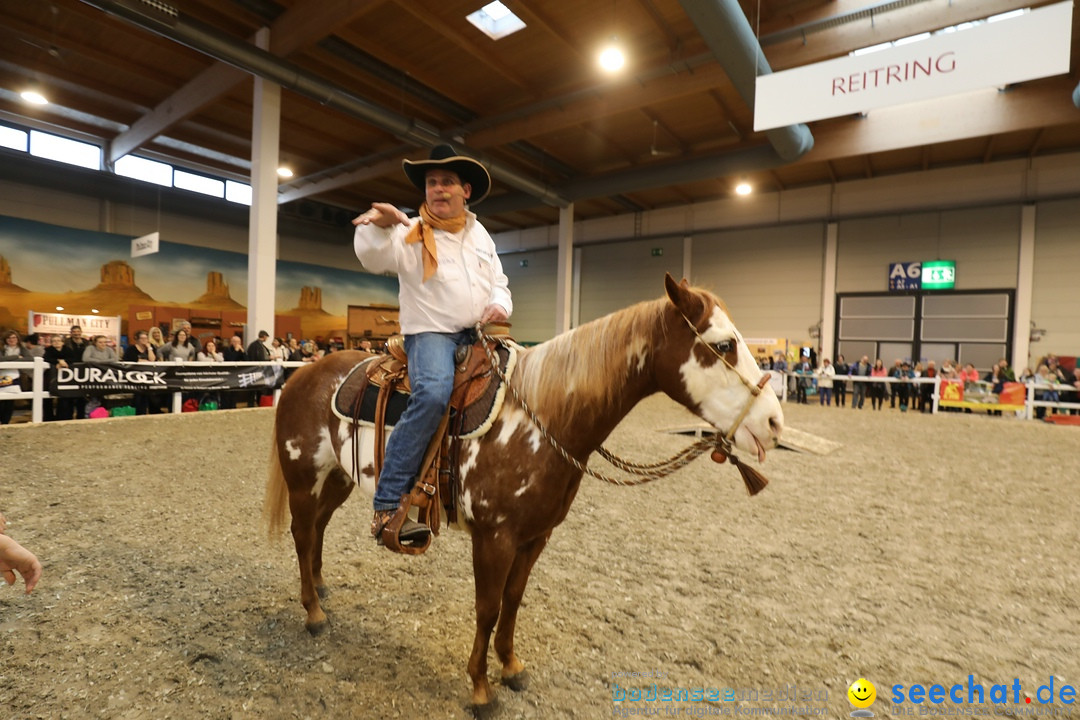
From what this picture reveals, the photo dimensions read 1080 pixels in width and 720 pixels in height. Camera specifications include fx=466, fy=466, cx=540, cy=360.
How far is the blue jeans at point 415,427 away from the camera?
64.7 inches

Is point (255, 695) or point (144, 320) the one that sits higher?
point (144, 320)

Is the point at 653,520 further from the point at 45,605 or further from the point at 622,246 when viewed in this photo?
the point at 622,246

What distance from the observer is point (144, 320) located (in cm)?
1348

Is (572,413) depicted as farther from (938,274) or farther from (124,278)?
(124,278)

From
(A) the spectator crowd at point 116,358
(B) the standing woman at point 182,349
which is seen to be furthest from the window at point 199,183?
(B) the standing woman at point 182,349

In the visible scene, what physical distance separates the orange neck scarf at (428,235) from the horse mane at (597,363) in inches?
20.7

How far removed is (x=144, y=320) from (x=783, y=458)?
16537mm

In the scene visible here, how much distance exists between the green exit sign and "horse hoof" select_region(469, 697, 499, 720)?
1616cm

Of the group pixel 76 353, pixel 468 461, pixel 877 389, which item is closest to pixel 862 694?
pixel 468 461

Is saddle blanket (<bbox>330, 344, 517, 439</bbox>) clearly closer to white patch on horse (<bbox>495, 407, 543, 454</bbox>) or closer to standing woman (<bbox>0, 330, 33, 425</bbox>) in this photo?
white patch on horse (<bbox>495, 407, 543, 454</bbox>)

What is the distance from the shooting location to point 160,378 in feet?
23.1

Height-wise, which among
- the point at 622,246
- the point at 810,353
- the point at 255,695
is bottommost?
the point at 255,695

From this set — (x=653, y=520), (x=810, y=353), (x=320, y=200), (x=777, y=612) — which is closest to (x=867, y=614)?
(x=777, y=612)

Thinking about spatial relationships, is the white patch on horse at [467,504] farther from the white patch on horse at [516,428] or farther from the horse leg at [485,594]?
the white patch on horse at [516,428]
